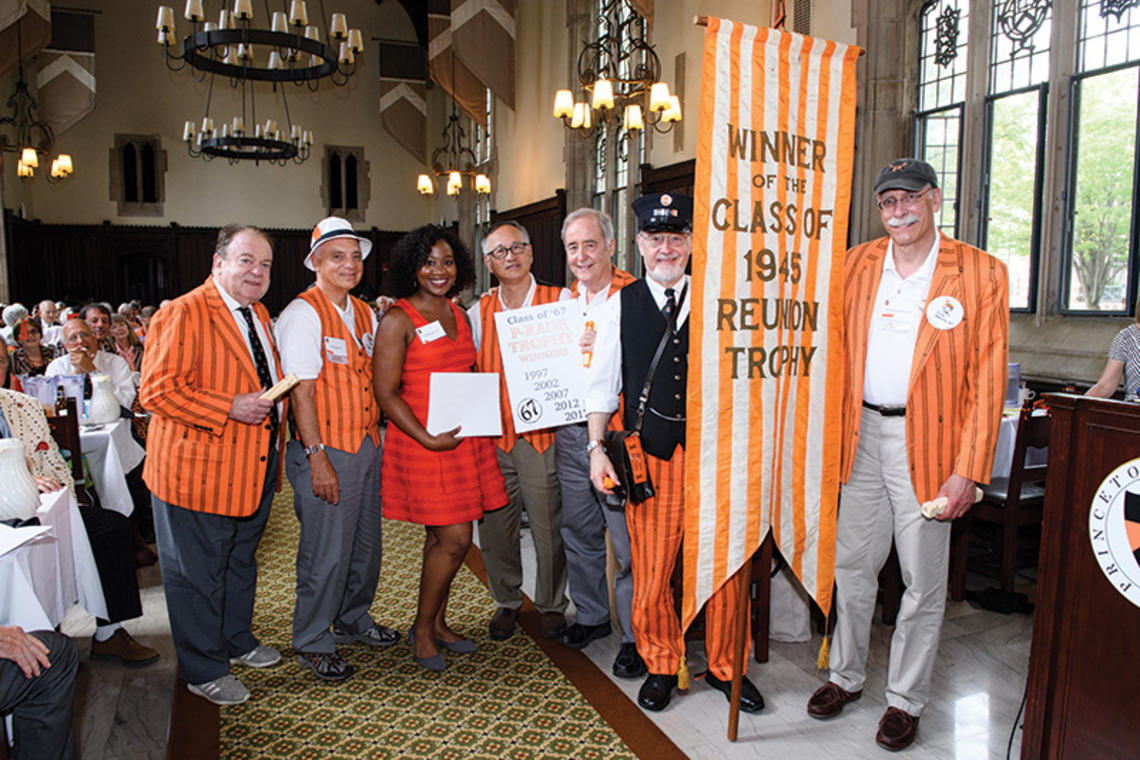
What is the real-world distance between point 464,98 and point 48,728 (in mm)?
14966

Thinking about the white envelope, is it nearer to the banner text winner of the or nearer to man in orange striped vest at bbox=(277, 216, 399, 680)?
man in orange striped vest at bbox=(277, 216, 399, 680)

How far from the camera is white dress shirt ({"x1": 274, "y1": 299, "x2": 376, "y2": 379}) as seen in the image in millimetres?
2771

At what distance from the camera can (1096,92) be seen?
5348 millimetres

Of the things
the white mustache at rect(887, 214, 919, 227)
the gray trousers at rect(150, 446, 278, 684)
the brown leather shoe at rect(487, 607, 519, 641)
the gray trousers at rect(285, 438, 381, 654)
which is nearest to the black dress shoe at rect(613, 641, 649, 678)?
the brown leather shoe at rect(487, 607, 519, 641)

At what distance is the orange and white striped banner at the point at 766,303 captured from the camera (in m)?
2.18

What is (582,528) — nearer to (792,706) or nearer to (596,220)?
(792,706)

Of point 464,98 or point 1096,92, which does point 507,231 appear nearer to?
point 1096,92

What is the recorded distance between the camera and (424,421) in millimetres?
2928

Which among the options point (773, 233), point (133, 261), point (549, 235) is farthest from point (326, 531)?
point (133, 261)

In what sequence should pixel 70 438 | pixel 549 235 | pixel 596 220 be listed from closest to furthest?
pixel 596 220 < pixel 70 438 < pixel 549 235

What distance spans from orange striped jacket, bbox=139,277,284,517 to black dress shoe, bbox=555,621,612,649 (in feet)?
4.48

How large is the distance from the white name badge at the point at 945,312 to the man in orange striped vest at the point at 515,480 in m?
1.39

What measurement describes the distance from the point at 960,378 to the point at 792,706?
4.21 ft

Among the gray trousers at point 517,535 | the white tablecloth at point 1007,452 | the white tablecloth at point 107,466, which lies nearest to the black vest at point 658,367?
the gray trousers at point 517,535
